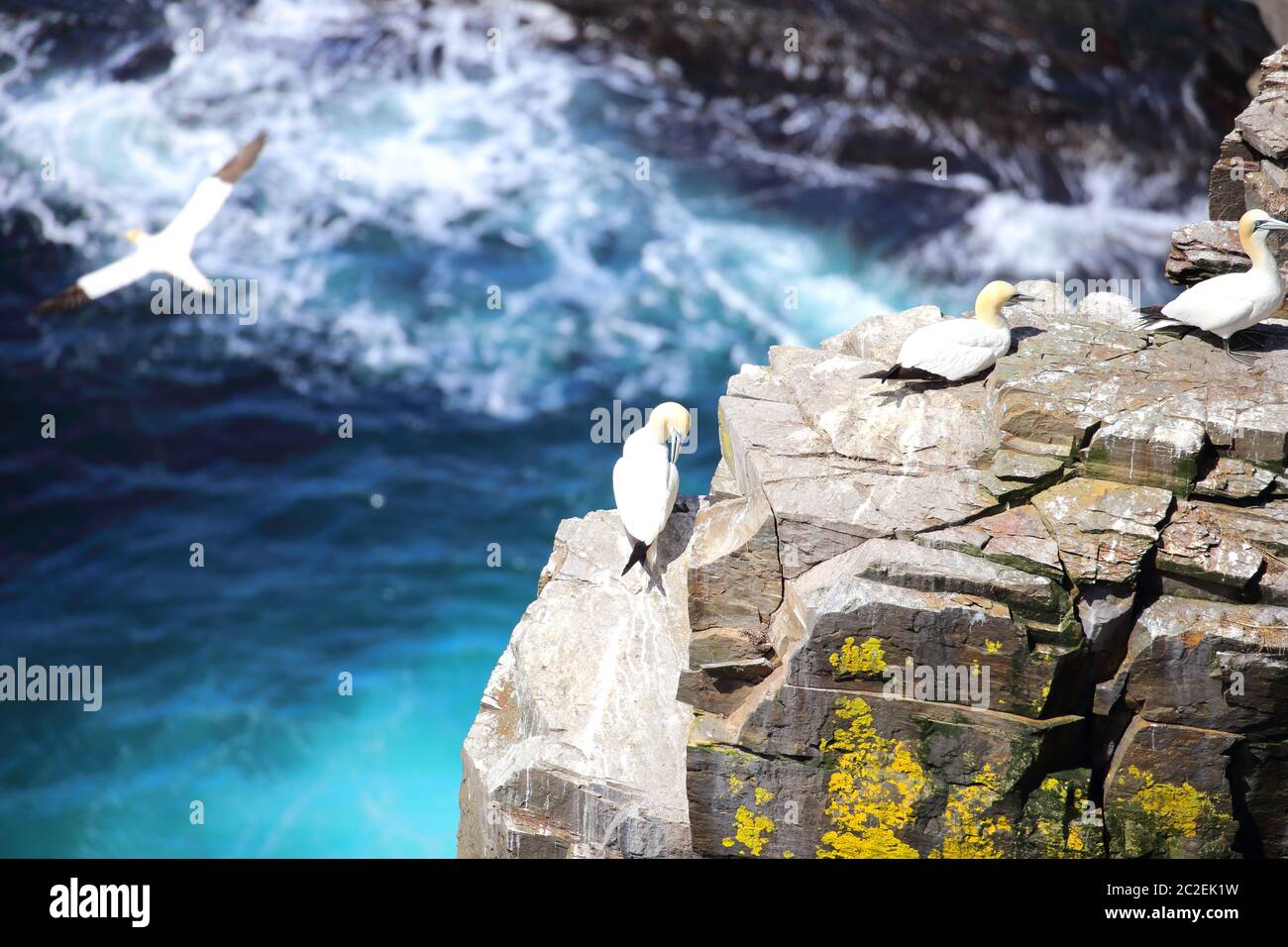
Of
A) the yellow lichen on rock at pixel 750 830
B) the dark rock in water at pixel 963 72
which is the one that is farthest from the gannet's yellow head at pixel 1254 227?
the dark rock in water at pixel 963 72

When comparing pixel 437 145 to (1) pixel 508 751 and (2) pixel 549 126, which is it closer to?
(2) pixel 549 126

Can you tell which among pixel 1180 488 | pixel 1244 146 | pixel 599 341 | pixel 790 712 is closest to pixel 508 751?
pixel 790 712

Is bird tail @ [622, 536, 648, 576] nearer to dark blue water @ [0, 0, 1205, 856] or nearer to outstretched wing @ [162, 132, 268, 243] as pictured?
outstretched wing @ [162, 132, 268, 243]

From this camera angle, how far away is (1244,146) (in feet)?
40.8

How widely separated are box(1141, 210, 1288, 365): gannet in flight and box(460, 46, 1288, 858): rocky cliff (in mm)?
339

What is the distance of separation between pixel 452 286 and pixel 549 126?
418cm

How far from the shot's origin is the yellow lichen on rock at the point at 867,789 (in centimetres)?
895

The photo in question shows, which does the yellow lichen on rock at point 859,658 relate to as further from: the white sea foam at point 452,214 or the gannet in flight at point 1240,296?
the white sea foam at point 452,214

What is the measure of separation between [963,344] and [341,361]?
13895 millimetres

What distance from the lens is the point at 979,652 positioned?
8672mm

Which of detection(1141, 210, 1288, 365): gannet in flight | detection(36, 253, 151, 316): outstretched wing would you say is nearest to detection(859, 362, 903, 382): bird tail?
detection(1141, 210, 1288, 365): gannet in flight

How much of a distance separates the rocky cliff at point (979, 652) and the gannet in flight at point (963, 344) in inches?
9.7

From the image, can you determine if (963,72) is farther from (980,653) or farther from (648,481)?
(980,653)

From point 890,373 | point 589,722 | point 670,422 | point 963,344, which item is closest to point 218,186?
point 670,422
